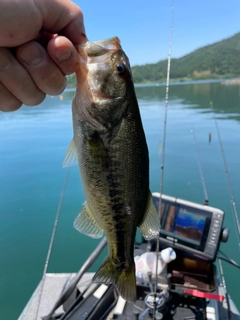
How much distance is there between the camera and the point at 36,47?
4.02 feet

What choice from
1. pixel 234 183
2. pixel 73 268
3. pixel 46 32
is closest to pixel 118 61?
pixel 46 32

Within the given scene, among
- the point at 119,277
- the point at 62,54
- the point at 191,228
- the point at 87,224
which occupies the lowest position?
the point at 191,228

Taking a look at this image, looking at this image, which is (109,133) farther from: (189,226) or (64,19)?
(189,226)

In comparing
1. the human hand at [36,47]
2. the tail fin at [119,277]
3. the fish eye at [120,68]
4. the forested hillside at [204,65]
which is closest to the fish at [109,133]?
the fish eye at [120,68]

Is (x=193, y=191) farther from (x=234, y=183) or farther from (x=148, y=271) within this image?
(x=148, y=271)

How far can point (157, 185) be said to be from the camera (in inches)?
337

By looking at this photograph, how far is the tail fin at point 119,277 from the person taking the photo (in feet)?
5.34

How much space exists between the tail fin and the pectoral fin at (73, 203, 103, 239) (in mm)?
178

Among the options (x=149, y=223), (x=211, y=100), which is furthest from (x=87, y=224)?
(x=211, y=100)

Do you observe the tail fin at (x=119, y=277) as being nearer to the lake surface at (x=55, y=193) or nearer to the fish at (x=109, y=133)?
the fish at (x=109, y=133)

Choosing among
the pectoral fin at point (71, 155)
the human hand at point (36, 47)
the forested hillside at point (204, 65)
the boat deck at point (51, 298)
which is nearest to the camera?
the human hand at point (36, 47)

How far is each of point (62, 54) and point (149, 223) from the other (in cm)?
96

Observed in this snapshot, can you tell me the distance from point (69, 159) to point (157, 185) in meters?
7.16

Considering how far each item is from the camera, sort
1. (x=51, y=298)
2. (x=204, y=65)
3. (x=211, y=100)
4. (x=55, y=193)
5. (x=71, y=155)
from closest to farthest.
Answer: (x=71, y=155) < (x=51, y=298) < (x=55, y=193) < (x=211, y=100) < (x=204, y=65)
